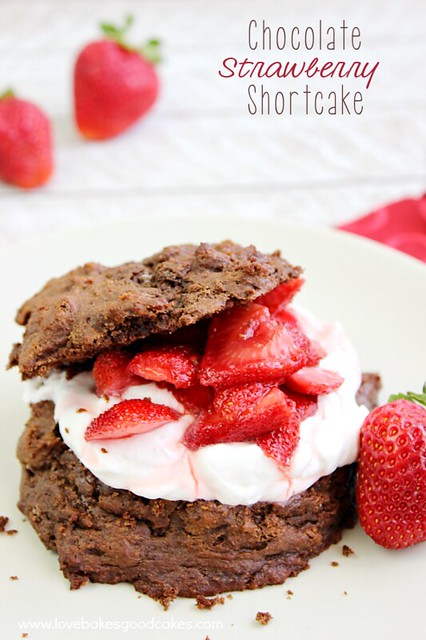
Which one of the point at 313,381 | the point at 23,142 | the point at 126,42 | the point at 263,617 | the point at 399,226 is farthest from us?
the point at 126,42

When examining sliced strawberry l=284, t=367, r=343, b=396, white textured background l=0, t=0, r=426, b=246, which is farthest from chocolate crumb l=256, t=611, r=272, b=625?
white textured background l=0, t=0, r=426, b=246

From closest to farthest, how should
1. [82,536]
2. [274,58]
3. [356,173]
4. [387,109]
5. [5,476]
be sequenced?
1. [82,536]
2. [5,476]
3. [356,173]
4. [387,109]
5. [274,58]

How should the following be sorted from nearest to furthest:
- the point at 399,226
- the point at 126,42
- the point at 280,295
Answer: the point at 280,295, the point at 399,226, the point at 126,42

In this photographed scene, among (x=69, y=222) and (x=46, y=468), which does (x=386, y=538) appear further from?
(x=69, y=222)

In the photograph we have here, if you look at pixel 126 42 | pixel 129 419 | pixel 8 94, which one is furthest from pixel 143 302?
pixel 126 42

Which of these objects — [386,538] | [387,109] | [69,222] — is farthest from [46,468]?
[387,109]

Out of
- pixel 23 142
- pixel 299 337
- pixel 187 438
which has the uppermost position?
pixel 23 142

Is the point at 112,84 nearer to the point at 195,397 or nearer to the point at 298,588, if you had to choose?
the point at 195,397

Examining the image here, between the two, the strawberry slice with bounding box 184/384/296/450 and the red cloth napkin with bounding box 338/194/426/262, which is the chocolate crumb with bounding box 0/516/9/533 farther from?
the red cloth napkin with bounding box 338/194/426/262
